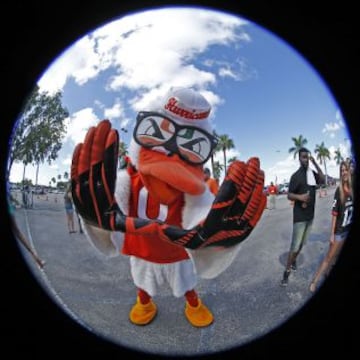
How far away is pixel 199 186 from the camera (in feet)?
3.78

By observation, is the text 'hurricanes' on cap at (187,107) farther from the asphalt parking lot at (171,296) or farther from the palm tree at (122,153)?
the asphalt parking lot at (171,296)

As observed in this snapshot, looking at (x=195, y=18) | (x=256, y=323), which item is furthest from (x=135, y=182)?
(x=256, y=323)

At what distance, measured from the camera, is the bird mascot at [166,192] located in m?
1.13

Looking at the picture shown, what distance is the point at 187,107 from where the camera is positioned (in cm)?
114

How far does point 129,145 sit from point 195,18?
480 mm

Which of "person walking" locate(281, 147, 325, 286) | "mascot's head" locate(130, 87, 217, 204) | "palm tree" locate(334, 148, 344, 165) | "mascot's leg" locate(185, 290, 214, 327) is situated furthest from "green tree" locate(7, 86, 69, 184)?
"palm tree" locate(334, 148, 344, 165)

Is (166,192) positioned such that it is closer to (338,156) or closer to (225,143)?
(225,143)

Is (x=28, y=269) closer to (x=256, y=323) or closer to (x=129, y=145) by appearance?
(x=129, y=145)

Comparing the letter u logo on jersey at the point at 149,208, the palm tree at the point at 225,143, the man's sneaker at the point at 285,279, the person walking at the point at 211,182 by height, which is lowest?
the man's sneaker at the point at 285,279

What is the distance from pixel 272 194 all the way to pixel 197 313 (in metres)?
0.54

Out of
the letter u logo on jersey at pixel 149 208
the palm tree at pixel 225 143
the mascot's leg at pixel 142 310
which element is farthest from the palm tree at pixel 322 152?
the mascot's leg at pixel 142 310

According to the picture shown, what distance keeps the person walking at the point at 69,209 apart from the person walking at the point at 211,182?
19.1 inches

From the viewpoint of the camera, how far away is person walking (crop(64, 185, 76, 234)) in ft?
3.83

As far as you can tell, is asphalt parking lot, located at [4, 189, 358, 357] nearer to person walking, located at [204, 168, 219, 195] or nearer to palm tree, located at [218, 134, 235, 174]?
person walking, located at [204, 168, 219, 195]
